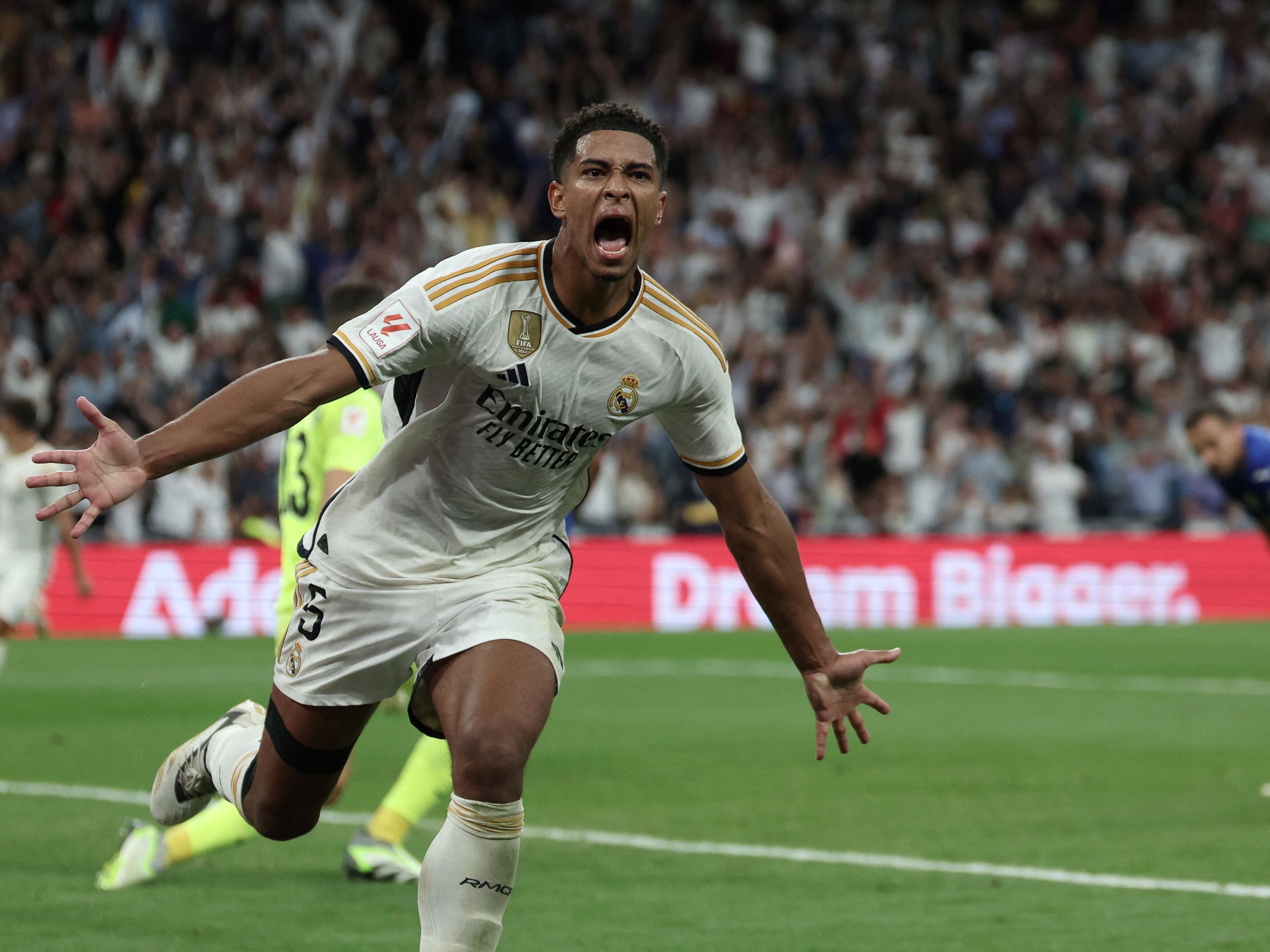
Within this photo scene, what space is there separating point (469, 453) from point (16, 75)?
2009cm

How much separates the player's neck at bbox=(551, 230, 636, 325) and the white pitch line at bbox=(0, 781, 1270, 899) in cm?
327

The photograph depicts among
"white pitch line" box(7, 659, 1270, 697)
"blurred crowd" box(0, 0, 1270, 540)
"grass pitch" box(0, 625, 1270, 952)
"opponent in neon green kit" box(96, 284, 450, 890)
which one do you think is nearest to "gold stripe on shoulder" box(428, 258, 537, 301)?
"opponent in neon green kit" box(96, 284, 450, 890)

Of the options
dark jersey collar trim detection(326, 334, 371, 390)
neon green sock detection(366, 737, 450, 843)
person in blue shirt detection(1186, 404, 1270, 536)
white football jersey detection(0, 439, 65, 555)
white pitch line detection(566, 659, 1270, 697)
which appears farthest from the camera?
white pitch line detection(566, 659, 1270, 697)

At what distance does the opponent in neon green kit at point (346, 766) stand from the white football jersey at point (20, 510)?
5.14m

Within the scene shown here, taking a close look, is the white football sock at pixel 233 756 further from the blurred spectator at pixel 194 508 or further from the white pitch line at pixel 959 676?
the blurred spectator at pixel 194 508

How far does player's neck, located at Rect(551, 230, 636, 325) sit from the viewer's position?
481 cm

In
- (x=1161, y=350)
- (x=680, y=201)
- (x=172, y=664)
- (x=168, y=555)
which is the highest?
(x=680, y=201)

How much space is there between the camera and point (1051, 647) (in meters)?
17.6

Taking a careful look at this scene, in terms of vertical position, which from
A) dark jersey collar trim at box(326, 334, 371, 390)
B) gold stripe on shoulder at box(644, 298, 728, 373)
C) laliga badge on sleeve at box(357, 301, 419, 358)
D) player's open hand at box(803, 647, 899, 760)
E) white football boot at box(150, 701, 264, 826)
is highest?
gold stripe on shoulder at box(644, 298, 728, 373)

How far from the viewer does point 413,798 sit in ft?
23.2

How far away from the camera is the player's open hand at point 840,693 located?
17.0ft

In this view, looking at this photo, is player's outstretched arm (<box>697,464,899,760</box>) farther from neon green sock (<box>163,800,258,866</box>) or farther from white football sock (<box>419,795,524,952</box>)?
neon green sock (<box>163,800,258,866</box>)

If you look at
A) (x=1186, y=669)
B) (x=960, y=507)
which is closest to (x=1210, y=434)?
(x=1186, y=669)

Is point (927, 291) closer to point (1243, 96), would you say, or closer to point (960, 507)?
point (960, 507)
